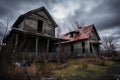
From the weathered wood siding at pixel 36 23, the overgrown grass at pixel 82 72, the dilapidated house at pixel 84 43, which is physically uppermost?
the weathered wood siding at pixel 36 23

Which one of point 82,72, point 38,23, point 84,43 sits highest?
point 38,23

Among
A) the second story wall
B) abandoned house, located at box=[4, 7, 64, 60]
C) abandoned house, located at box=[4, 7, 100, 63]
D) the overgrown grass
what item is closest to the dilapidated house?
abandoned house, located at box=[4, 7, 100, 63]

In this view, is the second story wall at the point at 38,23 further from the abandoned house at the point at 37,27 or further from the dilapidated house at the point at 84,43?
the dilapidated house at the point at 84,43

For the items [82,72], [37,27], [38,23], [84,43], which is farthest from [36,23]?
[84,43]

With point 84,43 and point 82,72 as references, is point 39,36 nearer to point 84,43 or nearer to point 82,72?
point 82,72

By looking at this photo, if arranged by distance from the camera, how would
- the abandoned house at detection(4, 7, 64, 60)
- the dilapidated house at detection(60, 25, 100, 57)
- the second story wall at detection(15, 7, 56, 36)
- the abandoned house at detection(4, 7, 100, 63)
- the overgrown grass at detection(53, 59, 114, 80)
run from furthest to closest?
the dilapidated house at detection(60, 25, 100, 57)
the second story wall at detection(15, 7, 56, 36)
the abandoned house at detection(4, 7, 64, 60)
the abandoned house at detection(4, 7, 100, 63)
the overgrown grass at detection(53, 59, 114, 80)

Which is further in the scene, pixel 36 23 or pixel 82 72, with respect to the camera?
pixel 36 23

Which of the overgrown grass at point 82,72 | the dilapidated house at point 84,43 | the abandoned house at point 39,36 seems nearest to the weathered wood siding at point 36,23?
the abandoned house at point 39,36

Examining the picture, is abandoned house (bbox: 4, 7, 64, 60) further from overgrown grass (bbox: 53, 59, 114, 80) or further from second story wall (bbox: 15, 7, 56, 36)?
overgrown grass (bbox: 53, 59, 114, 80)

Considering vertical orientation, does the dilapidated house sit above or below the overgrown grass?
above

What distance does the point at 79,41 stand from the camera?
922 inches

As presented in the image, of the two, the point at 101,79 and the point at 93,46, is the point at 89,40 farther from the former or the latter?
the point at 101,79

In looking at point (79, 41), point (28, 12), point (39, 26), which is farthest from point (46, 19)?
point (79, 41)

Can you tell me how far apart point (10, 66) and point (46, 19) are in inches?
529
